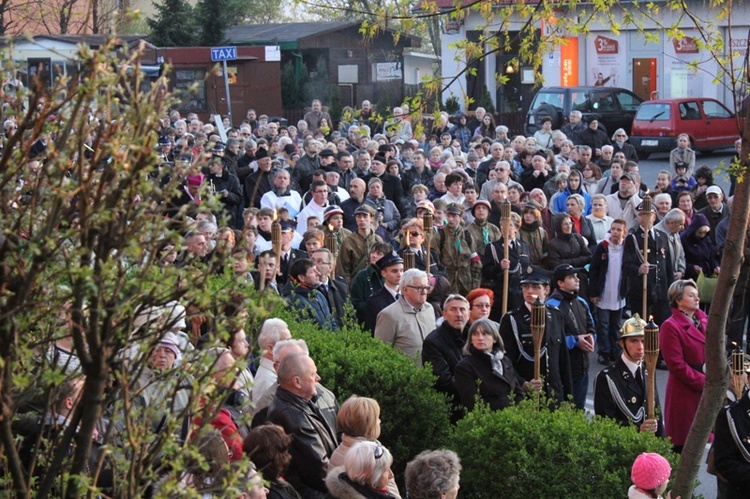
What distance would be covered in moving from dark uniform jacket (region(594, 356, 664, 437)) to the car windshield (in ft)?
86.7

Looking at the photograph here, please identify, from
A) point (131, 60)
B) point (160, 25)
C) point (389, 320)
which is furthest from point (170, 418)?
point (160, 25)

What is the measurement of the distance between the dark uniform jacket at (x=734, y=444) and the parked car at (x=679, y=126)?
1016 inches

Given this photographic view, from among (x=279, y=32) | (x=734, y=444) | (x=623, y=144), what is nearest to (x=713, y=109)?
(x=623, y=144)

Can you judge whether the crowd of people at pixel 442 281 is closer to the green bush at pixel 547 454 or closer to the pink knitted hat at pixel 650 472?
the green bush at pixel 547 454

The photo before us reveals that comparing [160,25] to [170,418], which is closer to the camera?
[170,418]

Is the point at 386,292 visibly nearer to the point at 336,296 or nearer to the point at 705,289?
the point at 336,296

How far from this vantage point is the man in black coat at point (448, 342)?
889 cm

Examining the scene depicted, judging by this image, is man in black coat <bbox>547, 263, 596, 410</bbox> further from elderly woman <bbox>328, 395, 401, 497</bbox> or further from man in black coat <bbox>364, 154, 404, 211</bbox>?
man in black coat <bbox>364, 154, 404, 211</bbox>

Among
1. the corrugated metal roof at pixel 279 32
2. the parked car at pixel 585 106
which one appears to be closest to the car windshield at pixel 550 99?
the parked car at pixel 585 106

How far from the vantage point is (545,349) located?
31.6 feet

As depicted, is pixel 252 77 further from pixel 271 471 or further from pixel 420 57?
pixel 271 471

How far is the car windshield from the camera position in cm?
3453

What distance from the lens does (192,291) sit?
338 cm

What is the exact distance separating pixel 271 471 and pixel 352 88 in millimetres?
39737
